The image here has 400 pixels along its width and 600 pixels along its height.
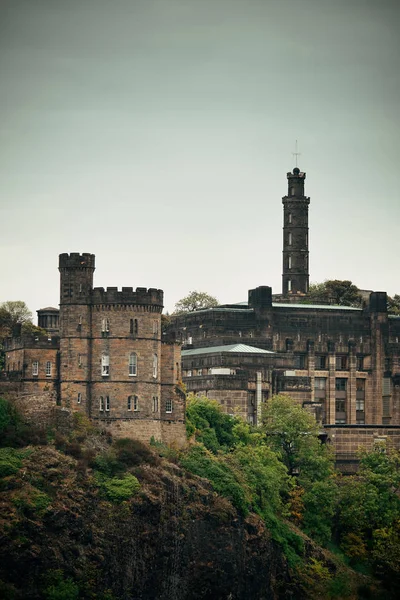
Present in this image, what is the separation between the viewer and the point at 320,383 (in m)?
185

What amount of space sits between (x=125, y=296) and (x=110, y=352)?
14.4 ft

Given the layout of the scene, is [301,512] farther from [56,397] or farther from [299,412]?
[56,397]

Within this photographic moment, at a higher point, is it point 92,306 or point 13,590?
point 92,306

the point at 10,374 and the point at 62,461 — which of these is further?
the point at 10,374

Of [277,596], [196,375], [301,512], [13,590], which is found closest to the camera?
[13,590]

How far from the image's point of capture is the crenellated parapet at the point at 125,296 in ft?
458

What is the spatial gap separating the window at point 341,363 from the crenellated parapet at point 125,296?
50.3m

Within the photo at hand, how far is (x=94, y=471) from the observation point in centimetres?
13038

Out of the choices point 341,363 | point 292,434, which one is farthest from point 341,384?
point 292,434

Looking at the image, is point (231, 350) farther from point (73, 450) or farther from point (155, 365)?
point (73, 450)

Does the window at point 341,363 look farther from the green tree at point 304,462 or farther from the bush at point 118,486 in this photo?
the bush at point 118,486

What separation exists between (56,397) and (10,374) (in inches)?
173

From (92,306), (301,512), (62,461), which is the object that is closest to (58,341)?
(92,306)

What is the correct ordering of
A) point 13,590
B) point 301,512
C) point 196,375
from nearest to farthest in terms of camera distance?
point 13,590, point 301,512, point 196,375
